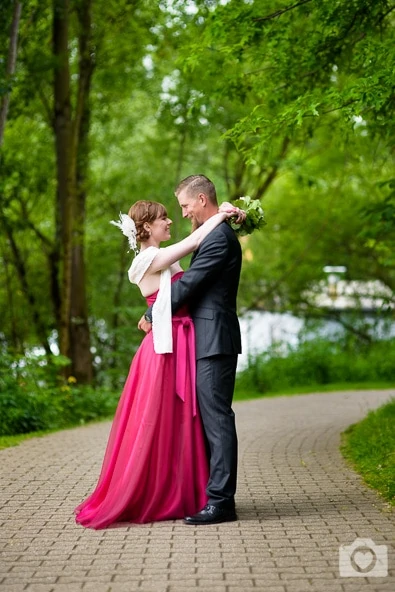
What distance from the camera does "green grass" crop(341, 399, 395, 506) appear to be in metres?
8.40

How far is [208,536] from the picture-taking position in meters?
6.39

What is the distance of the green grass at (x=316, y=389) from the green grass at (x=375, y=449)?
7.32m

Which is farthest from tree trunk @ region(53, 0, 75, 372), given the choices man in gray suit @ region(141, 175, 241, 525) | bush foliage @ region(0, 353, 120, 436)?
man in gray suit @ region(141, 175, 241, 525)

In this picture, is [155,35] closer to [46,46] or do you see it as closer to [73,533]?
[46,46]

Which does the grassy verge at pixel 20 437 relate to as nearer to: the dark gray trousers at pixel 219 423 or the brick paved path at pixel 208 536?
the brick paved path at pixel 208 536

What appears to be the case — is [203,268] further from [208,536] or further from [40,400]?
[40,400]

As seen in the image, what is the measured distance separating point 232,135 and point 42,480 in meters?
3.69

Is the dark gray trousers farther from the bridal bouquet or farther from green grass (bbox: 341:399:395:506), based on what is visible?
green grass (bbox: 341:399:395:506)

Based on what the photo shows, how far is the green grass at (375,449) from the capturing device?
840 cm

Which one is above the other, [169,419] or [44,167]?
[44,167]

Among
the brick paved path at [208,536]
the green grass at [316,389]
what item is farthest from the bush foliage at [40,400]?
the green grass at [316,389]

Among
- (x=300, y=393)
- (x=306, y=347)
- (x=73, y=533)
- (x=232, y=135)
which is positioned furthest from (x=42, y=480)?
(x=306, y=347)

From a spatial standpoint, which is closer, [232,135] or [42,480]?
[42,480]

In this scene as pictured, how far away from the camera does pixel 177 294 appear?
6.93 m
